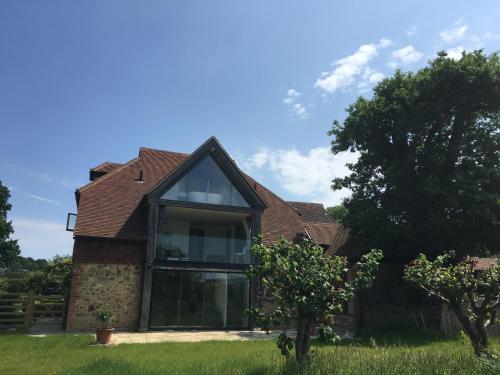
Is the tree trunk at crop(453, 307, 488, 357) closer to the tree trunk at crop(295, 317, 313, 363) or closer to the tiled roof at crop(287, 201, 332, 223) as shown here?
the tree trunk at crop(295, 317, 313, 363)

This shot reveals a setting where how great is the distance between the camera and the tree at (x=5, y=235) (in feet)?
141

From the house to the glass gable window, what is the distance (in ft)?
0.16

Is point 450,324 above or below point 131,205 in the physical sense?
below

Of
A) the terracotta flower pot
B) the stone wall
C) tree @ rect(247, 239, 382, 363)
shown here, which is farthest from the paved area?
tree @ rect(247, 239, 382, 363)

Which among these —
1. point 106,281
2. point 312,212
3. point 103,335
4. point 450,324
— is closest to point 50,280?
point 106,281

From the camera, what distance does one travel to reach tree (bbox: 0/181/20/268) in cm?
4306

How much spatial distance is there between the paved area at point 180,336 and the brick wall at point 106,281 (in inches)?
55.3

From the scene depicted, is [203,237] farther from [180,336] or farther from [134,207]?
[180,336]

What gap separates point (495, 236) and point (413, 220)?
11.3ft

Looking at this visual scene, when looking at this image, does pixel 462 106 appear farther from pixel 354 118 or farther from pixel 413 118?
pixel 354 118

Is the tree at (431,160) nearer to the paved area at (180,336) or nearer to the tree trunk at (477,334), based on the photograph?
the paved area at (180,336)

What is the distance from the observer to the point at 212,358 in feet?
37.6

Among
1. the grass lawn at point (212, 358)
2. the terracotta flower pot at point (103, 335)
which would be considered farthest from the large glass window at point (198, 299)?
the terracotta flower pot at point (103, 335)

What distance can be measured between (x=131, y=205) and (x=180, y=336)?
7.20 metres
